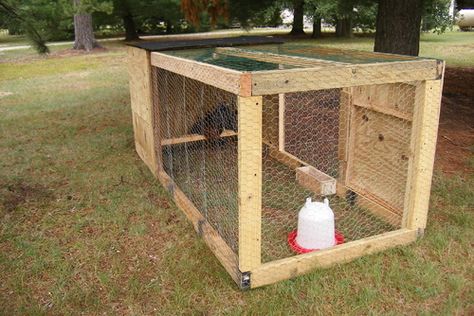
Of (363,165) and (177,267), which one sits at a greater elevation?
(363,165)

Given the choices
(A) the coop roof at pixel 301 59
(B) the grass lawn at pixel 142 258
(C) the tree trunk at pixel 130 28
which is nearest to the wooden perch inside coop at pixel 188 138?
(B) the grass lawn at pixel 142 258

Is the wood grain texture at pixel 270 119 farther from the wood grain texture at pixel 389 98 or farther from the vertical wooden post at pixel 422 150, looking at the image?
the vertical wooden post at pixel 422 150

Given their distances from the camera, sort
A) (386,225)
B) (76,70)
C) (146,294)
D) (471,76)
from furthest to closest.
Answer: (76,70) < (471,76) < (386,225) < (146,294)

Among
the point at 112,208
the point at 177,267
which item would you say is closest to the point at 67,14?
the point at 112,208

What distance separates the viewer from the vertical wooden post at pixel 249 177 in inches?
84.9

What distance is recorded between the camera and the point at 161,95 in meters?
4.89

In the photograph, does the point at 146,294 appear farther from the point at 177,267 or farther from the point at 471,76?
the point at 471,76

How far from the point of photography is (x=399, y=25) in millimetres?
5336

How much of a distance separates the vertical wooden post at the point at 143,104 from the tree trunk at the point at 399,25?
296 centimetres

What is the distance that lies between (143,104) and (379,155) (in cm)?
211

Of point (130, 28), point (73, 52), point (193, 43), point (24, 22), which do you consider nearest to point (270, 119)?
point (193, 43)

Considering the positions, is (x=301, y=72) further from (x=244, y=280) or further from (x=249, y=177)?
(x=244, y=280)

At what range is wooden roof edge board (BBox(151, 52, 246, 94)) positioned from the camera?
6.96ft

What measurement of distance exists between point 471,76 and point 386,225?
7.12m
